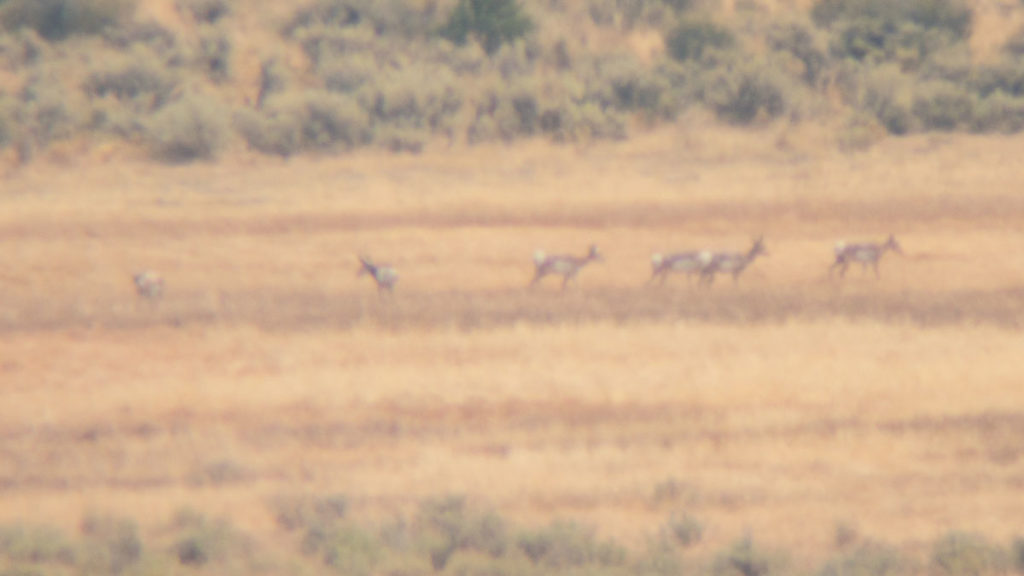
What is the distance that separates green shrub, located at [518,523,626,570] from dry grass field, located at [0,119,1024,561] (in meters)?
0.68

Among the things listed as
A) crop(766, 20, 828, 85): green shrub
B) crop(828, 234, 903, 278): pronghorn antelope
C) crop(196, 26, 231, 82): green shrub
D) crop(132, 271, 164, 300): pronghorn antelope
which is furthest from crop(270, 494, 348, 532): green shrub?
crop(766, 20, 828, 85): green shrub

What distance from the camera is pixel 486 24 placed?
31578mm

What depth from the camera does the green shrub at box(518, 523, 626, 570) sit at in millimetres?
7922

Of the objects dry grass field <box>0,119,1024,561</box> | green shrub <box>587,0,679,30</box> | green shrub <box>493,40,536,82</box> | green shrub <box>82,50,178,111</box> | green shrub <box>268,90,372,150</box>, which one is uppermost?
green shrub <box>587,0,679,30</box>

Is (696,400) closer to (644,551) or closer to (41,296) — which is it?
(644,551)

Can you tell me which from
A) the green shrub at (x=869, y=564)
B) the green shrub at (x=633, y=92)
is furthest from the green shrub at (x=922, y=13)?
the green shrub at (x=869, y=564)

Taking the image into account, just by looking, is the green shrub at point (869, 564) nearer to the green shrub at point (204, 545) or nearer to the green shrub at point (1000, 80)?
the green shrub at point (204, 545)

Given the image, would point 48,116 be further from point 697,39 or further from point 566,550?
point 566,550

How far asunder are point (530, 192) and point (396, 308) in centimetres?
651

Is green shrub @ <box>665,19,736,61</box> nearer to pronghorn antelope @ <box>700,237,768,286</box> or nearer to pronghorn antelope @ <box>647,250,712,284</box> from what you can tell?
pronghorn antelope @ <box>700,237,768,286</box>

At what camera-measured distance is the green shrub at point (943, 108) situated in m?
25.7

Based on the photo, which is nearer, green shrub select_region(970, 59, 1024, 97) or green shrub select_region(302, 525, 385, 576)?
green shrub select_region(302, 525, 385, 576)

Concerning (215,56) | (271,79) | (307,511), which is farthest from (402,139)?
(307,511)

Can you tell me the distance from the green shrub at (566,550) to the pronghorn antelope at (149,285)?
8.80 metres
